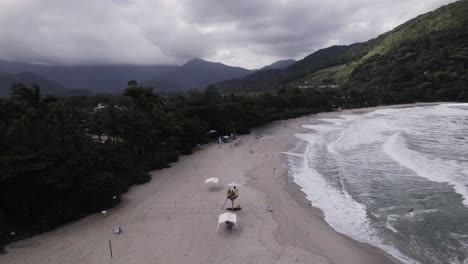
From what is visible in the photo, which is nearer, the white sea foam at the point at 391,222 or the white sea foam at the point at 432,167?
the white sea foam at the point at 391,222

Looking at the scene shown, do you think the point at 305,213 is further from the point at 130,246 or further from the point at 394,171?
the point at 394,171

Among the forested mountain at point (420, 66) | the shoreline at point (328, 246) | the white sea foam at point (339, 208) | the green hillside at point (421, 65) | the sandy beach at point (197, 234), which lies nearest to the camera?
the shoreline at point (328, 246)

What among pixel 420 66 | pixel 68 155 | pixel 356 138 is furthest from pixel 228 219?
pixel 420 66

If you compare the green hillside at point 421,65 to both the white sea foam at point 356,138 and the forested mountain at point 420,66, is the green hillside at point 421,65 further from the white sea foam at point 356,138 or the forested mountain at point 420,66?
the white sea foam at point 356,138

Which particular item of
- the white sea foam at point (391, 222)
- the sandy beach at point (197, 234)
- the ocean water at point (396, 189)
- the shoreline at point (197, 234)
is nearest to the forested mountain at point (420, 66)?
the ocean water at point (396, 189)

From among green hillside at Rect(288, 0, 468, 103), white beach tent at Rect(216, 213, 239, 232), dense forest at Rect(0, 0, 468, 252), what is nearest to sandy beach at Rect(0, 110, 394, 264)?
white beach tent at Rect(216, 213, 239, 232)

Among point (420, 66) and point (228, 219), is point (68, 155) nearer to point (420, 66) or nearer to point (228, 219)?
point (228, 219)
